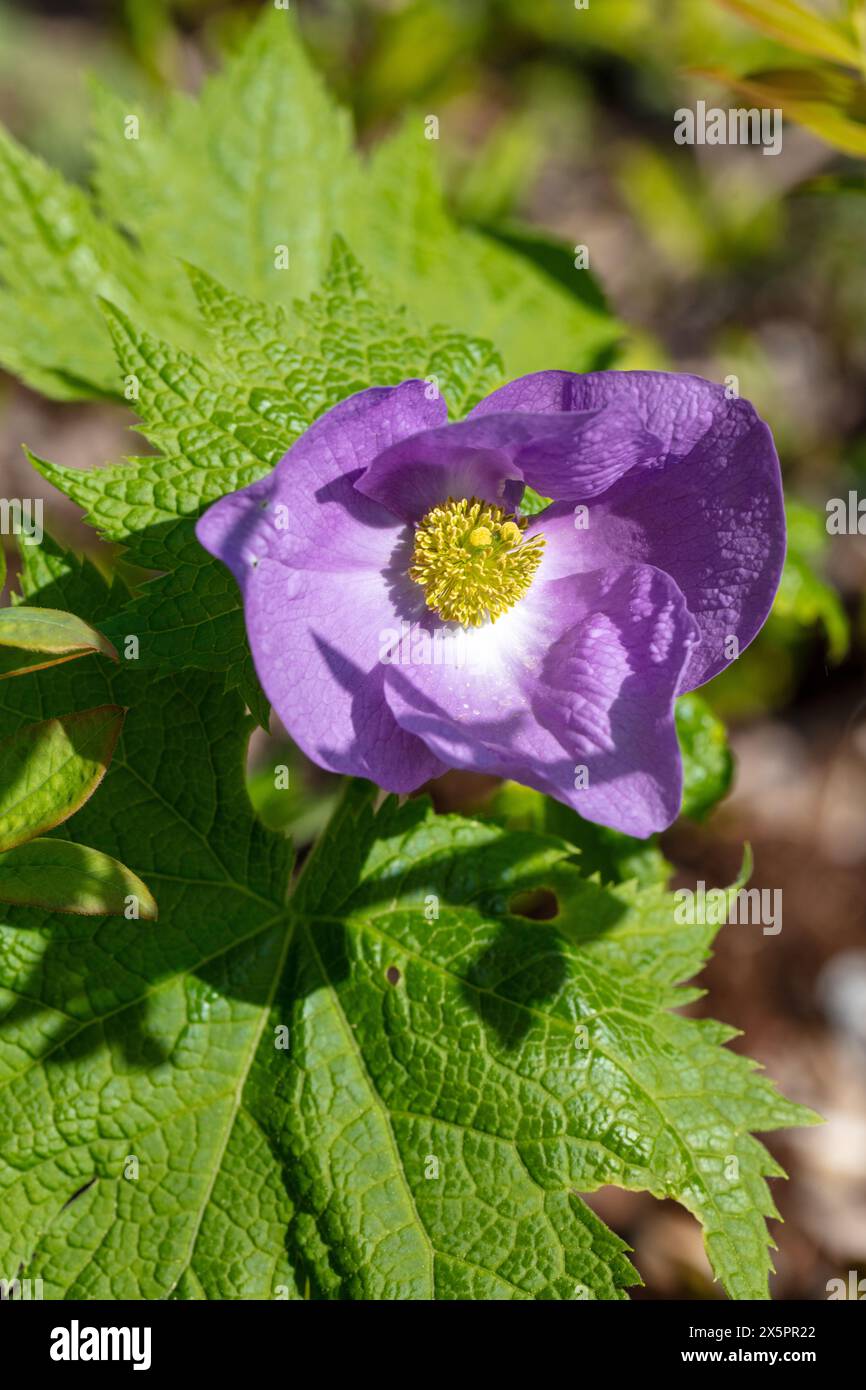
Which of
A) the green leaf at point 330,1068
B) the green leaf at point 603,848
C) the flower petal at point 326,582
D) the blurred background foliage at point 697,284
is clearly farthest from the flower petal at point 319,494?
the blurred background foliage at point 697,284

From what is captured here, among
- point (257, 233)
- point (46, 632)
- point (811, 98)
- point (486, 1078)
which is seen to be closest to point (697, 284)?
point (257, 233)

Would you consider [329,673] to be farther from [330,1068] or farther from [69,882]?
[330,1068]

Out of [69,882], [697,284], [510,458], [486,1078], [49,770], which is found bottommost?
[486,1078]

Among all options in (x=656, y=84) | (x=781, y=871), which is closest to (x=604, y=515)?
(x=781, y=871)

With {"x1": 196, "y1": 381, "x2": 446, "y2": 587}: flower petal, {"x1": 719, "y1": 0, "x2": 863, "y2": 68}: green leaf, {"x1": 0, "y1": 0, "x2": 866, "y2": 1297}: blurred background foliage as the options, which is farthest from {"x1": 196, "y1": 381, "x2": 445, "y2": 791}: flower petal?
{"x1": 0, "y1": 0, "x2": 866, "y2": 1297}: blurred background foliage

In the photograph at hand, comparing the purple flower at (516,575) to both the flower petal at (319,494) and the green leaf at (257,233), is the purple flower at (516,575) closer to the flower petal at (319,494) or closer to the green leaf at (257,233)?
the flower petal at (319,494)

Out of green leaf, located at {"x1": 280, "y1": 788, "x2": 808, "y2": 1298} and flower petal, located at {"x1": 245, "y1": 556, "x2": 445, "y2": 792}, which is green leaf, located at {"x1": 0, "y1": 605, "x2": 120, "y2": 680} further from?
green leaf, located at {"x1": 280, "y1": 788, "x2": 808, "y2": 1298}
